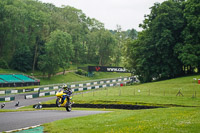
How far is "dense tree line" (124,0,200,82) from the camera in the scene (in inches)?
2232

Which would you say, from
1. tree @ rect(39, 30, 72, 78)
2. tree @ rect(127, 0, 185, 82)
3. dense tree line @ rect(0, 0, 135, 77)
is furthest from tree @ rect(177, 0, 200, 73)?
dense tree line @ rect(0, 0, 135, 77)

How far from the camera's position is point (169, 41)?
59.6 meters

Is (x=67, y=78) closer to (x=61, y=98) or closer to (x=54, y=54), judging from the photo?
(x=54, y=54)

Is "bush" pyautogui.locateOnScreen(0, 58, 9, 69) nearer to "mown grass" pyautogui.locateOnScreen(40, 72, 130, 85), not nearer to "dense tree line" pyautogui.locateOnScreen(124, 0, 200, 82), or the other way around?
"mown grass" pyautogui.locateOnScreen(40, 72, 130, 85)

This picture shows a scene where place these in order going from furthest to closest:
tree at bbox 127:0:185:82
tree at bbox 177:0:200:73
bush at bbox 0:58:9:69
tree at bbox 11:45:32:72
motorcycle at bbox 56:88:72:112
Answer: tree at bbox 11:45:32:72 < bush at bbox 0:58:9:69 < tree at bbox 127:0:185:82 < tree at bbox 177:0:200:73 < motorcycle at bbox 56:88:72:112

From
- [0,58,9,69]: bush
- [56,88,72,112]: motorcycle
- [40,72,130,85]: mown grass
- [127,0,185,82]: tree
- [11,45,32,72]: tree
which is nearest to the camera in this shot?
[56,88,72,112]: motorcycle

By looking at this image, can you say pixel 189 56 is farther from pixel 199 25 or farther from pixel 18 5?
pixel 18 5

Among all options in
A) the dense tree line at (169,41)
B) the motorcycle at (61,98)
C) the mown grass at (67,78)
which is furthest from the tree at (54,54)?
the motorcycle at (61,98)

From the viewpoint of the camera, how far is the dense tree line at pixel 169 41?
56.7 metres

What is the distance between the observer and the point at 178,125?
40.9 ft

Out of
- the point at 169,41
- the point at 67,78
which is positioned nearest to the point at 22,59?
the point at 67,78

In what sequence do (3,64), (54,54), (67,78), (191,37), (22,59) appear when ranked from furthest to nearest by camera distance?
(67,78) → (54,54) → (22,59) → (3,64) → (191,37)

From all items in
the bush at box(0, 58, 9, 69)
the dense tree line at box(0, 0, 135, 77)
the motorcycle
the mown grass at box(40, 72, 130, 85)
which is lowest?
the motorcycle

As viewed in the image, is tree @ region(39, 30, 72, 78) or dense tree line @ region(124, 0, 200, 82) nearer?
dense tree line @ region(124, 0, 200, 82)
